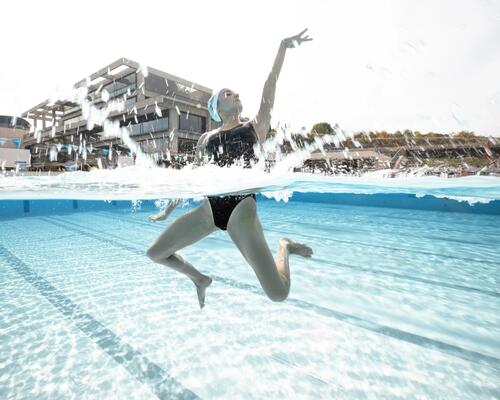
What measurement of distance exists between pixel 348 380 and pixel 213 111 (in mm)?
2713

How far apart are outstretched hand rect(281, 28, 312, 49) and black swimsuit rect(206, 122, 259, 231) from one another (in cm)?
73

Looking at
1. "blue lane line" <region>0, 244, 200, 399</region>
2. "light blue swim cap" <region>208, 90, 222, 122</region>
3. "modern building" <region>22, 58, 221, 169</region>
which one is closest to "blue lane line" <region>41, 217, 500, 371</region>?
"blue lane line" <region>0, 244, 200, 399</region>

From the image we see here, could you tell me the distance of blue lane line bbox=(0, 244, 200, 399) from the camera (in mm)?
2605

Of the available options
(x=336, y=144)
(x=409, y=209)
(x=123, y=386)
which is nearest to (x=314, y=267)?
(x=123, y=386)

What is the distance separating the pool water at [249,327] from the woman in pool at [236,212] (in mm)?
1059

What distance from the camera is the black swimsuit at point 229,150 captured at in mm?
2389

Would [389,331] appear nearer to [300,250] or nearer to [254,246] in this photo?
[300,250]

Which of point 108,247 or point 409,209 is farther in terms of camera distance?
point 409,209

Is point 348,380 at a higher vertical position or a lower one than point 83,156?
lower

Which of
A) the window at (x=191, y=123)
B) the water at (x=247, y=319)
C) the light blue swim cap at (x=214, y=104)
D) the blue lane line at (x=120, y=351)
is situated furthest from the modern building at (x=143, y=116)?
the light blue swim cap at (x=214, y=104)

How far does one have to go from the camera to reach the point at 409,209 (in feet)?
51.4

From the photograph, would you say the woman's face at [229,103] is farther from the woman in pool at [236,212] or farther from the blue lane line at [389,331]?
the blue lane line at [389,331]

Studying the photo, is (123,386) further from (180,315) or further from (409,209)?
(409,209)

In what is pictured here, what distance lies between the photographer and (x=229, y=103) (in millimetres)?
2533
